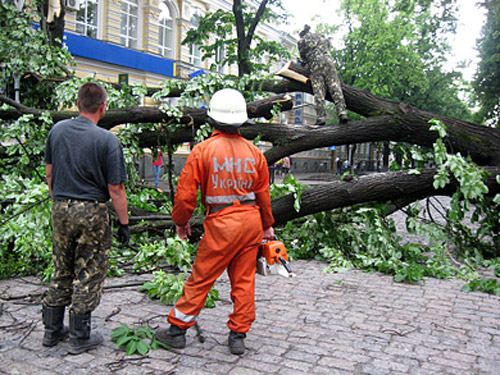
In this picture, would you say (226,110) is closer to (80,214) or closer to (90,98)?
(90,98)

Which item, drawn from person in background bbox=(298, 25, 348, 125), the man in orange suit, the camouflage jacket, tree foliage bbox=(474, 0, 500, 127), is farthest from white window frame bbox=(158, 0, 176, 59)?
the man in orange suit

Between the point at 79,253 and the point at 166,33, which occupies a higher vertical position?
the point at 166,33

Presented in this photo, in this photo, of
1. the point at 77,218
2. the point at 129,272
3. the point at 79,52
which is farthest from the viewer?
the point at 79,52

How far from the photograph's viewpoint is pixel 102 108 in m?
3.44

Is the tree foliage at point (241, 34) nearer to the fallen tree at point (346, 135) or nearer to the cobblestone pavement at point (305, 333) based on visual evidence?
the fallen tree at point (346, 135)

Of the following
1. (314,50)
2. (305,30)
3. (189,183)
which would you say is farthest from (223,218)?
(305,30)

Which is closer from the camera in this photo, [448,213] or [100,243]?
[100,243]

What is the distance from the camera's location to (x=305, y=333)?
3.74 metres

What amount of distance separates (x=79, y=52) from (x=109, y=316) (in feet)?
63.5

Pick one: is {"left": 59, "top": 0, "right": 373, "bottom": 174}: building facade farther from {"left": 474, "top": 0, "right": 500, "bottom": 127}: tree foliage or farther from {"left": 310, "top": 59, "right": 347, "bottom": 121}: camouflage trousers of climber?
{"left": 310, "top": 59, "right": 347, "bottom": 121}: camouflage trousers of climber

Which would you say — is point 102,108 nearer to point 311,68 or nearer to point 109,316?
point 109,316

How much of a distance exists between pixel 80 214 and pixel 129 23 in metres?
23.4

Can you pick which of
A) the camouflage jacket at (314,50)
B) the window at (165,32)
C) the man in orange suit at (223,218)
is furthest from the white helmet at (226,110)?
the window at (165,32)

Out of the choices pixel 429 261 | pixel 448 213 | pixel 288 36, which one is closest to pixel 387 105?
pixel 448 213
